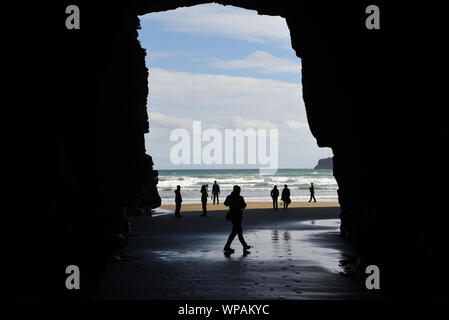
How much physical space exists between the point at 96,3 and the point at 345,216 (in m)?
14.7

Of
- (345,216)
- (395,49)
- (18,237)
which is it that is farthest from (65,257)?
(345,216)

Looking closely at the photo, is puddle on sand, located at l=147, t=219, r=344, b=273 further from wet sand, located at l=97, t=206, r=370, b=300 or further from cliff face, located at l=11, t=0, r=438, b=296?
cliff face, located at l=11, t=0, r=438, b=296

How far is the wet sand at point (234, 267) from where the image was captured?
38.1ft

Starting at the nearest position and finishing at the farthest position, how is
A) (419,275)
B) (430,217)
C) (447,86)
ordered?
1. (447,86)
2. (430,217)
3. (419,275)

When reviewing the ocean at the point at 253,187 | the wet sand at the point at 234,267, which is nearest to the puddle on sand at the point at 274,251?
the wet sand at the point at 234,267

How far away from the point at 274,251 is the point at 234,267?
3664mm

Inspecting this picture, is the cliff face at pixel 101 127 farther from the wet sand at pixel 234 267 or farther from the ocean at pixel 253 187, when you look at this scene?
the ocean at pixel 253 187

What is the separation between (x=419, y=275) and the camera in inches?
410

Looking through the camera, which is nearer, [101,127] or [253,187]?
[101,127]

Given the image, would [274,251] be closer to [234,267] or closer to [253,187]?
[234,267]

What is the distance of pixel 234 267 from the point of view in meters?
15.2

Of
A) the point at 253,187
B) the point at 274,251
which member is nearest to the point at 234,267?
the point at 274,251

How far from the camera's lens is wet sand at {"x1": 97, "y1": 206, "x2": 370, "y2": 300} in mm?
11609
